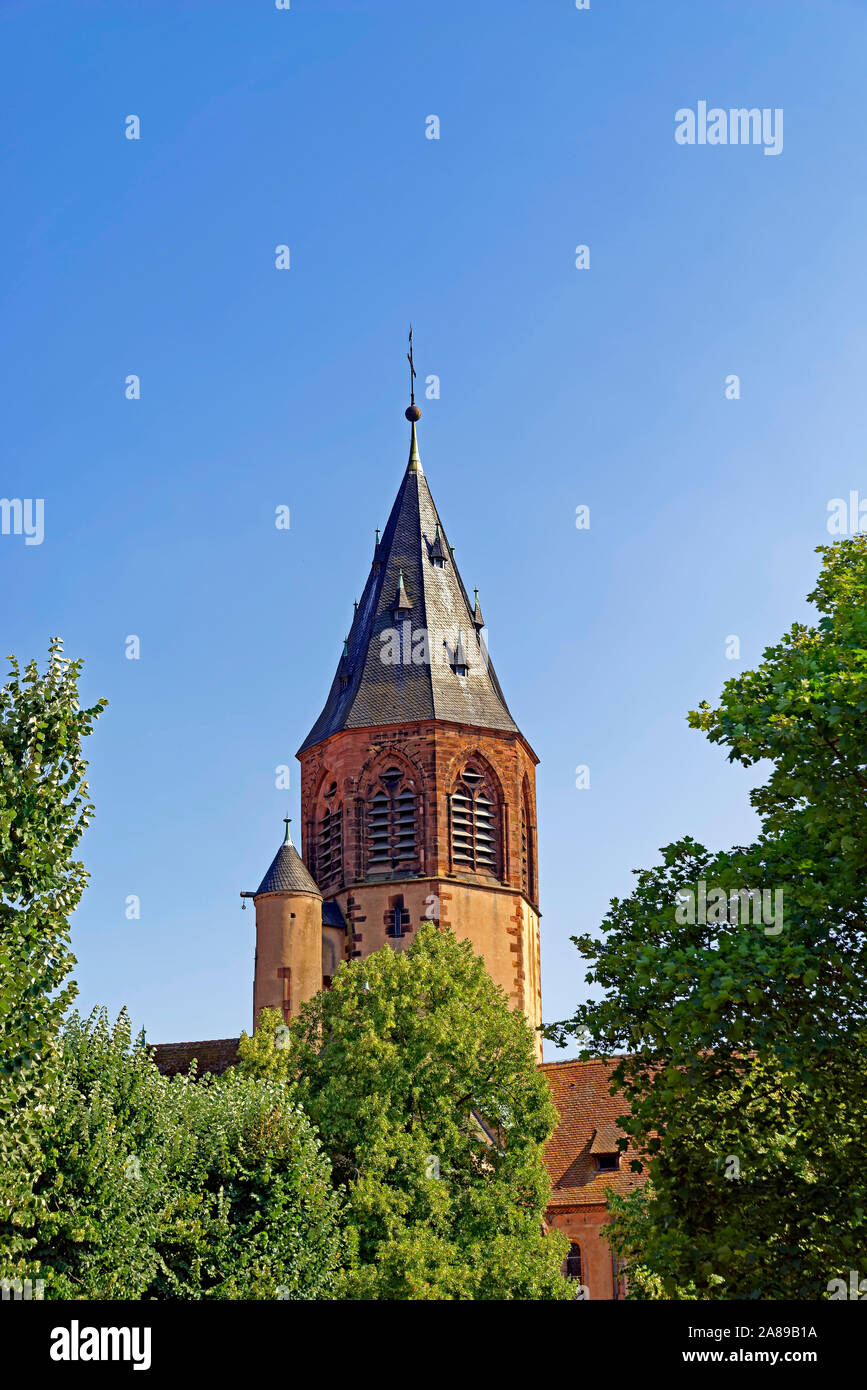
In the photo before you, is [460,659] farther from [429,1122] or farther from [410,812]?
[429,1122]

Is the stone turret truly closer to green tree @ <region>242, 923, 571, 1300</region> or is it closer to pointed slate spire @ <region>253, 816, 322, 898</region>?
pointed slate spire @ <region>253, 816, 322, 898</region>

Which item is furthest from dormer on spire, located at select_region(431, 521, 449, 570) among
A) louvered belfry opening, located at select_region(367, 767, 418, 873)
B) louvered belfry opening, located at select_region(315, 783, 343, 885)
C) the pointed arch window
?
louvered belfry opening, located at select_region(315, 783, 343, 885)

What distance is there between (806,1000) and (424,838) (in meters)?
34.0

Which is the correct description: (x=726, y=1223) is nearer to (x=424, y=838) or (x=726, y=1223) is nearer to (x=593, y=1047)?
(x=593, y=1047)

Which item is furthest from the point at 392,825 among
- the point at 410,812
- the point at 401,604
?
the point at 401,604

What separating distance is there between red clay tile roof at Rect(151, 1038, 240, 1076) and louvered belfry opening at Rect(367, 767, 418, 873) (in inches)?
286

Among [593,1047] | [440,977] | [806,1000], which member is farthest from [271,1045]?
[806,1000]

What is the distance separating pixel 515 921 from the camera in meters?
49.7

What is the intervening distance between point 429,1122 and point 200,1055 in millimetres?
15262

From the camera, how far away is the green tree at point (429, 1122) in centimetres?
3133

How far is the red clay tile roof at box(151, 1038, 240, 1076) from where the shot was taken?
46.6m

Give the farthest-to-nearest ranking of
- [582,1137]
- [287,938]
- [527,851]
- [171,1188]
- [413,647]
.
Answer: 1. [413,647]
2. [527,851]
3. [582,1137]
4. [287,938]
5. [171,1188]

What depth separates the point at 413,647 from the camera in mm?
53469

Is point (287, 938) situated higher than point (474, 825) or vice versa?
point (474, 825)
